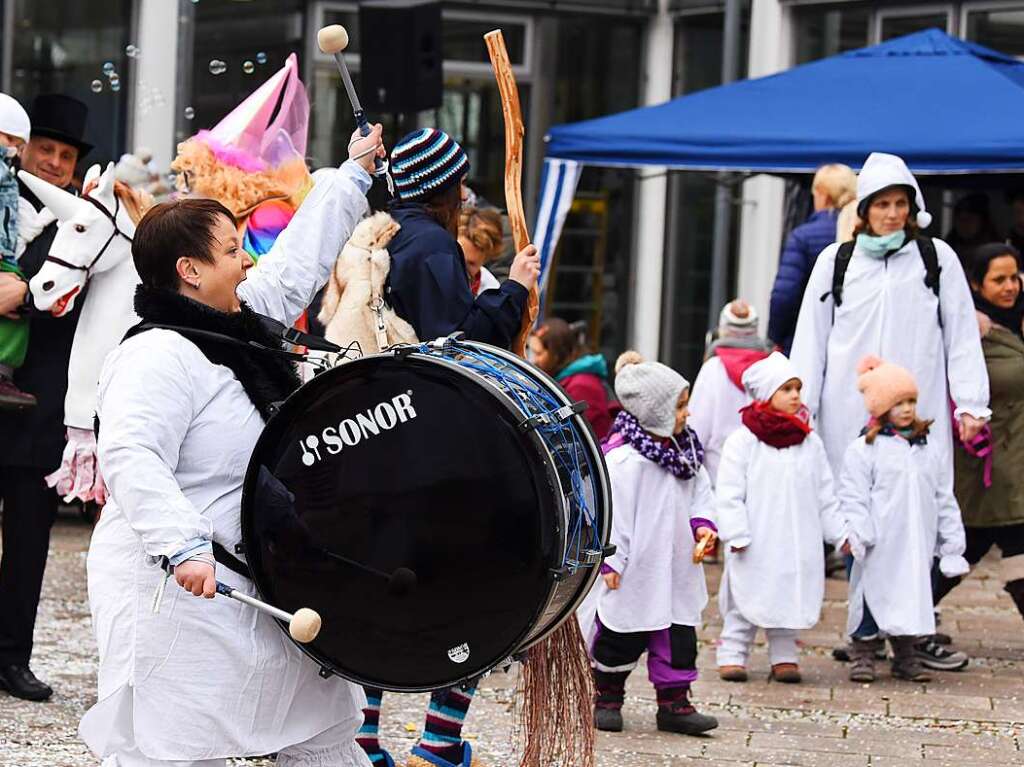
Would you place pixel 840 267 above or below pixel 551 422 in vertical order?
above

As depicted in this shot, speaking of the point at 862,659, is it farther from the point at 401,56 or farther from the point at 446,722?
the point at 401,56

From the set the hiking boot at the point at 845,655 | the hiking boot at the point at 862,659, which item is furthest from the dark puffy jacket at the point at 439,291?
the hiking boot at the point at 845,655

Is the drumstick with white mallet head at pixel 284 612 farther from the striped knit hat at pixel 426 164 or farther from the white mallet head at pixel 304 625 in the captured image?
the striped knit hat at pixel 426 164

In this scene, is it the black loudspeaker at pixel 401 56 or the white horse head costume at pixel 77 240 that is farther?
the black loudspeaker at pixel 401 56

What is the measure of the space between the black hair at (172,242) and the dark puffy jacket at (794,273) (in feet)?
17.1

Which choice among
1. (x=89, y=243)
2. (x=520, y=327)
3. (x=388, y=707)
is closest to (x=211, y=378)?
(x=520, y=327)

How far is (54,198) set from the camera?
6234mm

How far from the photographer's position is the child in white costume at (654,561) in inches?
242

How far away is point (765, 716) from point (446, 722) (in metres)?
1.66

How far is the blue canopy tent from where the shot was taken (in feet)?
30.4

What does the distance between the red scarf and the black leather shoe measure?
2.70m

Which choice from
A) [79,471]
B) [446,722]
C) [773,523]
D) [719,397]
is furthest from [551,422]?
[719,397]

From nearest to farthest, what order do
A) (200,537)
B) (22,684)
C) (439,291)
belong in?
1. (200,537)
2. (439,291)
3. (22,684)

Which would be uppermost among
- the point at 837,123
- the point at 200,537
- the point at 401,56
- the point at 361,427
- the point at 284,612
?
the point at 401,56
